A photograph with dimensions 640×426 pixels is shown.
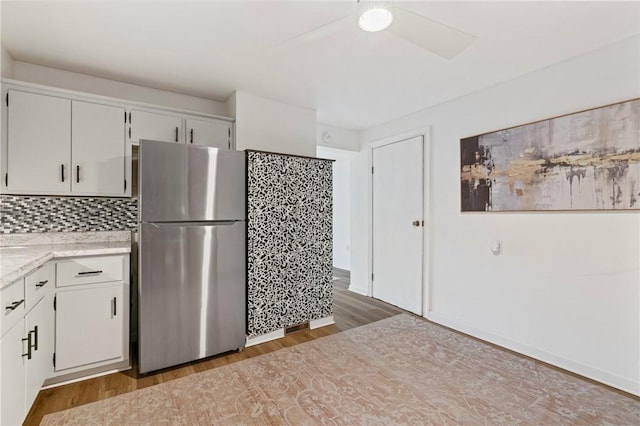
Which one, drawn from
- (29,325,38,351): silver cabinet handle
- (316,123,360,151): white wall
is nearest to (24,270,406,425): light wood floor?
(29,325,38,351): silver cabinet handle

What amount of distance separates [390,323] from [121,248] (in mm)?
2668

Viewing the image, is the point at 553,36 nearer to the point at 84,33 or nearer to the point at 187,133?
the point at 187,133

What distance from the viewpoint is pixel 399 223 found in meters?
3.79

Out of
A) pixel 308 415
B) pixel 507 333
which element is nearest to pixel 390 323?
pixel 507 333

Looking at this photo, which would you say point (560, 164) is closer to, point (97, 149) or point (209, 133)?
point (209, 133)

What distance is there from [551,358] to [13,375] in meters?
3.54

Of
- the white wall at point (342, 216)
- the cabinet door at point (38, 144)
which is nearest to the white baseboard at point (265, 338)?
the cabinet door at point (38, 144)

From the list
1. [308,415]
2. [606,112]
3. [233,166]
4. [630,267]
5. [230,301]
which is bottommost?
[308,415]

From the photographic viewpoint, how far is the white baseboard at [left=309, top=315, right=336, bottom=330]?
123 inches

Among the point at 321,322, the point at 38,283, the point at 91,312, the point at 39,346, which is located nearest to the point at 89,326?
the point at 91,312

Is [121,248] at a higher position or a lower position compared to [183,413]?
higher

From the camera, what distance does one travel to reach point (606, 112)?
7.05ft

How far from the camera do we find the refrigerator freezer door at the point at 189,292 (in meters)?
2.22

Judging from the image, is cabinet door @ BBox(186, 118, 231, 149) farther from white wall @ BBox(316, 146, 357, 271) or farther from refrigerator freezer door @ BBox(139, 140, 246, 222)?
white wall @ BBox(316, 146, 357, 271)
